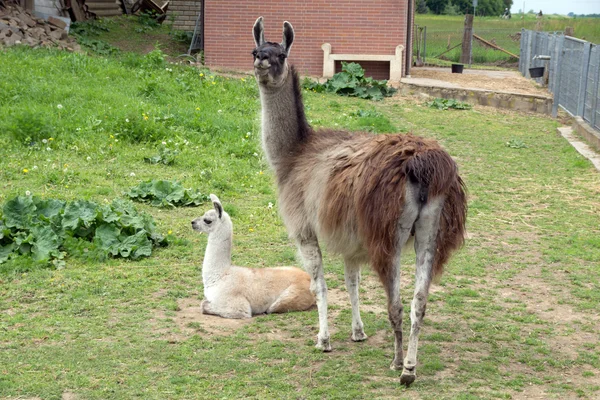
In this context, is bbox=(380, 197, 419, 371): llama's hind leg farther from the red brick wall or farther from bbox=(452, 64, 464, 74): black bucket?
bbox=(452, 64, 464, 74): black bucket

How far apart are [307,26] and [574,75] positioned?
23.0 ft

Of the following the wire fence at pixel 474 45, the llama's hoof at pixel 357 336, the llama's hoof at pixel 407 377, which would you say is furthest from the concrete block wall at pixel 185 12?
the llama's hoof at pixel 407 377

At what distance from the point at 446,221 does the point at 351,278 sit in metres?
1.21

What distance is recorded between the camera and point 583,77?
655 inches

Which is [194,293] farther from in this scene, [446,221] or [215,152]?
[215,152]

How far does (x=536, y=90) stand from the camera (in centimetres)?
2108

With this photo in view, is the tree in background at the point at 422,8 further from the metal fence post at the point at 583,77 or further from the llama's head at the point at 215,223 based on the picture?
the llama's head at the point at 215,223

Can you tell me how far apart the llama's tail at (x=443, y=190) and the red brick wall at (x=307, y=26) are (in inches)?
629

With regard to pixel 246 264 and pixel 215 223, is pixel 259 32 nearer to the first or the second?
pixel 215 223

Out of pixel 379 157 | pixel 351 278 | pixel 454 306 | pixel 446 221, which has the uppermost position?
pixel 379 157

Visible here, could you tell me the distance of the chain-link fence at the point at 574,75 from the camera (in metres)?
15.6

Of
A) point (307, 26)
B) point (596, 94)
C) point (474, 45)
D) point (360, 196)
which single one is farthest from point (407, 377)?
point (474, 45)

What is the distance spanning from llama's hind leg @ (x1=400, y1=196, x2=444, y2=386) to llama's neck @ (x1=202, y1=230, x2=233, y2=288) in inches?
78.4

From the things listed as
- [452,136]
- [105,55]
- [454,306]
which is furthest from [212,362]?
[105,55]
